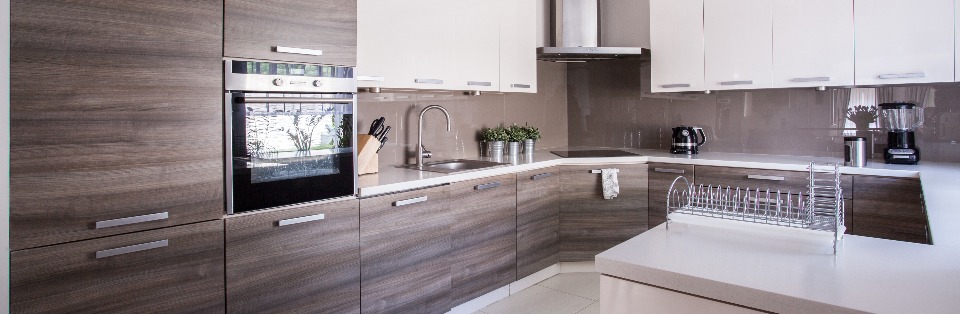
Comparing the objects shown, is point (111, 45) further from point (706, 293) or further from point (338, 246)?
point (706, 293)

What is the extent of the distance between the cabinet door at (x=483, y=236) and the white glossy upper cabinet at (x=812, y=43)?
67.8 inches

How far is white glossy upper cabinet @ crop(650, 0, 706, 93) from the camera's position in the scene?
3.64 metres

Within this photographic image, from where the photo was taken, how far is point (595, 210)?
11.8 ft

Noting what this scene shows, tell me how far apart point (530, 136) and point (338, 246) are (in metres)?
1.90

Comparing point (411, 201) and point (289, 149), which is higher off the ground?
point (289, 149)

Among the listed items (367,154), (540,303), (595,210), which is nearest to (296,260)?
(367,154)

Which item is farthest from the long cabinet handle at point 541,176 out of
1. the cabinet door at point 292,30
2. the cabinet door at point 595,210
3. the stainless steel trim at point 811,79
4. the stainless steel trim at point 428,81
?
the stainless steel trim at point 811,79

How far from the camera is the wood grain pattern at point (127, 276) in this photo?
5.25ft

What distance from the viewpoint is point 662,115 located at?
13.6 ft

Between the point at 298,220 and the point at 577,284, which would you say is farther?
the point at 577,284

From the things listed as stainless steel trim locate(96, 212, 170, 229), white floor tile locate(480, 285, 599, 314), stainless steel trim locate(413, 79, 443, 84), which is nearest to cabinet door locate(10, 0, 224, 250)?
stainless steel trim locate(96, 212, 170, 229)

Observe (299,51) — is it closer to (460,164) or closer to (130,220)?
(130,220)

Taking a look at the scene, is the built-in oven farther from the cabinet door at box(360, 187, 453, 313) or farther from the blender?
the blender

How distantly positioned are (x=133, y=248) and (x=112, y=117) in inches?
16.0
